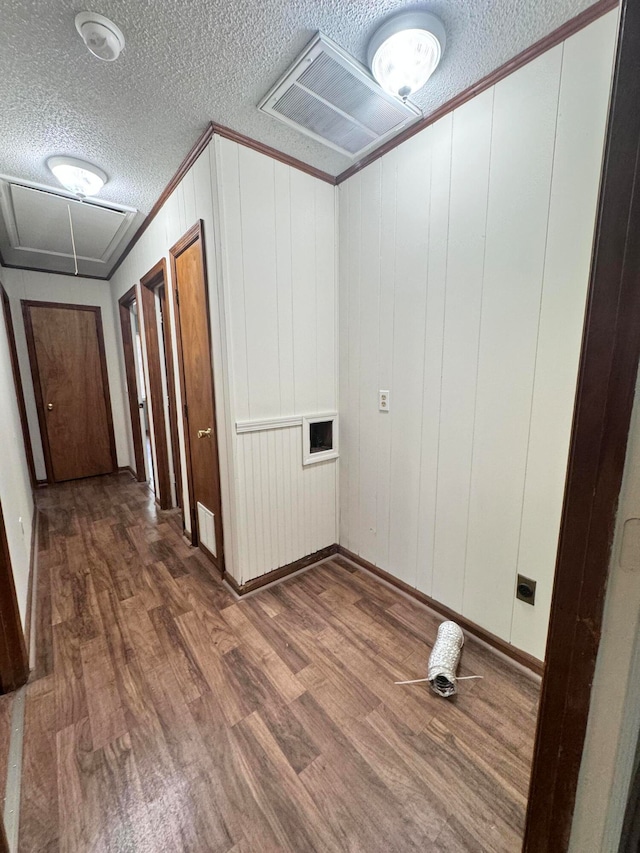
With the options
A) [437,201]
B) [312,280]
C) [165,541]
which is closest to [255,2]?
[437,201]

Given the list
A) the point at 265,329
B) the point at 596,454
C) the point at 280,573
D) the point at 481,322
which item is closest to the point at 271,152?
the point at 265,329

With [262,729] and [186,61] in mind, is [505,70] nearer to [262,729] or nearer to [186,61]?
[186,61]

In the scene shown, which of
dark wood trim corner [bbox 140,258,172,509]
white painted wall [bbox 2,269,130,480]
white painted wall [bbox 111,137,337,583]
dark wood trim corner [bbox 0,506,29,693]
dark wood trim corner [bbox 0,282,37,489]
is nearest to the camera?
dark wood trim corner [bbox 0,506,29,693]

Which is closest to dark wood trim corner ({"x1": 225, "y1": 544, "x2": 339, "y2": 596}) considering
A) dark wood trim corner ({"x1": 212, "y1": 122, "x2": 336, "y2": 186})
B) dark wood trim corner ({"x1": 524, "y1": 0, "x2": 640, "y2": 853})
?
dark wood trim corner ({"x1": 524, "y1": 0, "x2": 640, "y2": 853})

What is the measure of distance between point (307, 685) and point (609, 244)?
1.75 meters

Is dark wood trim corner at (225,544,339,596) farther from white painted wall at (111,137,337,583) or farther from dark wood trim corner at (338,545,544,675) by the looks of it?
dark wood trim corner at (338,545,544,675)

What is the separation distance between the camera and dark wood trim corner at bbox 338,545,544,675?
1.49m

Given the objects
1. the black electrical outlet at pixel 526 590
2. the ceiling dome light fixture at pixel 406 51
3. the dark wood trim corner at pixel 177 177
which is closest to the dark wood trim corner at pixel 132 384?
the dark wood trim corner at pixel 177 177

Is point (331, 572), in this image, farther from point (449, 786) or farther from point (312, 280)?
point (312, 280)

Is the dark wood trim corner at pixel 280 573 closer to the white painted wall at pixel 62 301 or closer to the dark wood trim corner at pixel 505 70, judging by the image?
the dark wood trim corner at pixel 505 70

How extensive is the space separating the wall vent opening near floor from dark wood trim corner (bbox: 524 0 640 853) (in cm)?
200

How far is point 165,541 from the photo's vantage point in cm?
269

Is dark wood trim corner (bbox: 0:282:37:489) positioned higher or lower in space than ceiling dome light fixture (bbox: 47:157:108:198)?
lower

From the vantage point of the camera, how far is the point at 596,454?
48 centimetres
